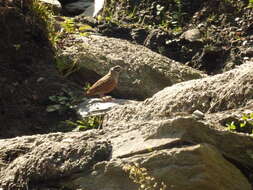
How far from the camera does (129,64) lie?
9.12 meters

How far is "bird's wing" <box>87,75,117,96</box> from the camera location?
7.95 meters

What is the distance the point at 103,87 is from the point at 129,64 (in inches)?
48.1

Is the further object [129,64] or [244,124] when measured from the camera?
[129,64]

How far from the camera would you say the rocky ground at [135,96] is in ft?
14.4

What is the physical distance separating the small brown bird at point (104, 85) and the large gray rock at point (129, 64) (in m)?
0.59

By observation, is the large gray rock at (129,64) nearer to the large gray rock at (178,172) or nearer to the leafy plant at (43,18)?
the leafy plant at (43,18)

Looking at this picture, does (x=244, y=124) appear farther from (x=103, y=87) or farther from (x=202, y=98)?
(x=103, y=87)

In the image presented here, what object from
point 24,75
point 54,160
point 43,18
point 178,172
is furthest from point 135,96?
point 178,172

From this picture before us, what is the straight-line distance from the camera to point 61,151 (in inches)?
185

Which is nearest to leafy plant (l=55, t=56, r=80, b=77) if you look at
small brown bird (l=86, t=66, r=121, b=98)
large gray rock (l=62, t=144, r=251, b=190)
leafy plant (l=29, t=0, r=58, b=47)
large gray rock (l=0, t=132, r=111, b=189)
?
leafy plant (l=29, t=0, r=58, b=47)

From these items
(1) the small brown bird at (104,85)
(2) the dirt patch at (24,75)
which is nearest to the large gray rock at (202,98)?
(1) the small brown bird at (104,85)

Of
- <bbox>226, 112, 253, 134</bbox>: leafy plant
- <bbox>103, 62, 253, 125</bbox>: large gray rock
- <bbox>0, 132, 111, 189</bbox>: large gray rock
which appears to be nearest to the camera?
<bbox>0, 132, 111, 189</bbox>: large gray rock

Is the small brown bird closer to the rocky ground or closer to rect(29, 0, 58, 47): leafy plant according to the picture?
the rocky ground

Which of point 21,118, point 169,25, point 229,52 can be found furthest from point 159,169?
point 169,25
